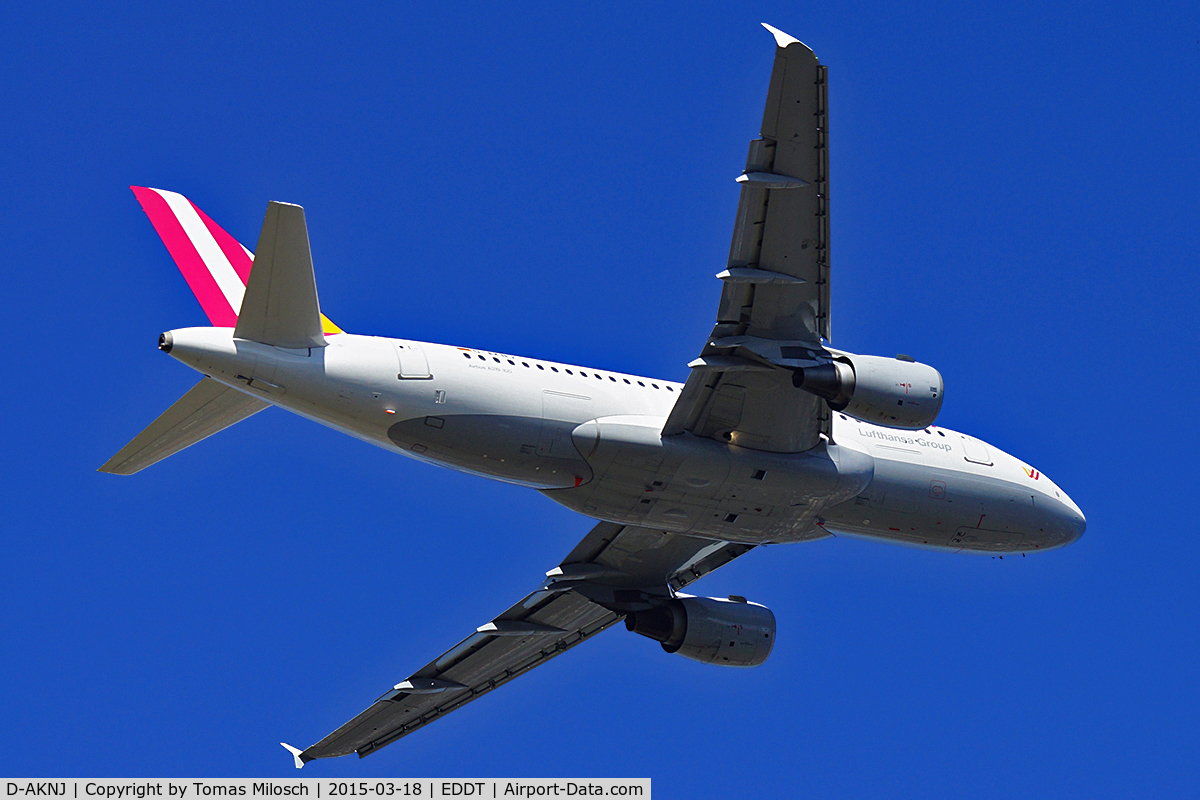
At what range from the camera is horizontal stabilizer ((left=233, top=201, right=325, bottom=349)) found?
20.9 metres

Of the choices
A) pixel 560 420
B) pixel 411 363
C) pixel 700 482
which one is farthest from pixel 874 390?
pixel 411 363

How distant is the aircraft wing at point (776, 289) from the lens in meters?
20.5

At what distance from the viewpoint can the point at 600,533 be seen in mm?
30062

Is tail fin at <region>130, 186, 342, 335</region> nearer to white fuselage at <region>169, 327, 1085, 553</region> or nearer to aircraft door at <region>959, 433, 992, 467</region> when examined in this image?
white fuselage at <region>169, 327, 1085, 553</region>

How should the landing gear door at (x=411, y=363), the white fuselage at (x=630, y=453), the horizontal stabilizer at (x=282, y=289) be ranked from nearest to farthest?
the horizontal stabilizer at (x=282, y=289) < the white fuselage at (x=630, y=453) < the landing gear door at (x=411, y=363)

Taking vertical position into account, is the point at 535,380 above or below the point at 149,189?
below

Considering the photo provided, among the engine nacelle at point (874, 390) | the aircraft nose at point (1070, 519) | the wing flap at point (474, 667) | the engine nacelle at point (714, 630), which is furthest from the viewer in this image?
the wing flap at point (474, 667)

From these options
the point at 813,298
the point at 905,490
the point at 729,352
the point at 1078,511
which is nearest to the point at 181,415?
the point at 729,352

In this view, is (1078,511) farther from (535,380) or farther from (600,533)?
(535,380)

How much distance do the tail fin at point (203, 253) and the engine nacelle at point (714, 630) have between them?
1004cm

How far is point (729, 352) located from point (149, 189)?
34.8 feet

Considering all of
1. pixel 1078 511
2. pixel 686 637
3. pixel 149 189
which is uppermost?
pixel 149 189

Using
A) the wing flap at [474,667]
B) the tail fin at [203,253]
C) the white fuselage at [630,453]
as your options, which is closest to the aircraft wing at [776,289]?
the white fuselage at [630,453]

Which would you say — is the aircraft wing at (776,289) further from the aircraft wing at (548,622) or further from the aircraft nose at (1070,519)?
the aircraft nose at (1070,519)
